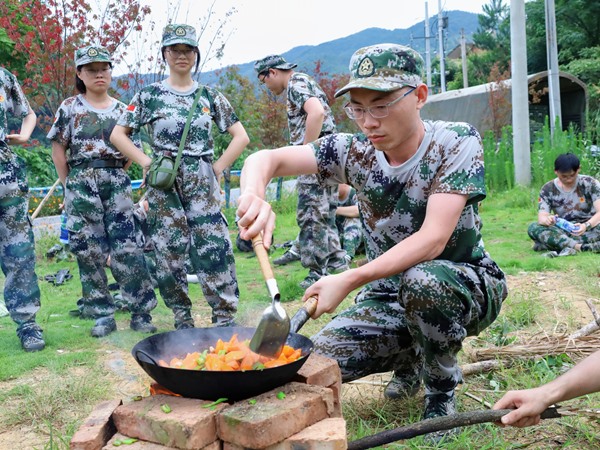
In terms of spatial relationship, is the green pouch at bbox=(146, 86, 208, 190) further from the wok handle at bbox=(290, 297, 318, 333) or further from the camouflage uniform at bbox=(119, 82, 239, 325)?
the wok handle at bbox=(290, 297, 318, 333)

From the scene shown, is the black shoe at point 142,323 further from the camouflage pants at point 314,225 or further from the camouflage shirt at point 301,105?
the camouflage shirt at point 301,105

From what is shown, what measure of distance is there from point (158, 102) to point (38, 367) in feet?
6.77

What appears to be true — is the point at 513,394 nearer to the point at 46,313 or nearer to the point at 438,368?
the point at 438,368

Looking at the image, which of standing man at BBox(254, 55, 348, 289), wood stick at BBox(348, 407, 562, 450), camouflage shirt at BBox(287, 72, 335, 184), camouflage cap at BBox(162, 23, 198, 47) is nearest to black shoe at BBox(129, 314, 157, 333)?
standing man at BBox(254, 55, 348, 289)

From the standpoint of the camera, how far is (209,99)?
205 inches

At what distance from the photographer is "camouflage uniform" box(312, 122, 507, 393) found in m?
2.82

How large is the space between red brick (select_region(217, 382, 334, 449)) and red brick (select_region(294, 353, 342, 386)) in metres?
0.15

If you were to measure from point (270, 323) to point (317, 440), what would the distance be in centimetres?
43

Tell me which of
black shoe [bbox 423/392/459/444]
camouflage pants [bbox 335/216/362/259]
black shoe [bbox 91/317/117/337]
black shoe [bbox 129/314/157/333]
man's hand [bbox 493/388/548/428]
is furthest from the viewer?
camouflage pants [bbox 335/216/362/259]

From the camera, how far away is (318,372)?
265 cm

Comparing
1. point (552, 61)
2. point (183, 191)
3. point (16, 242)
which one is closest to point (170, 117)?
point (183, 191)

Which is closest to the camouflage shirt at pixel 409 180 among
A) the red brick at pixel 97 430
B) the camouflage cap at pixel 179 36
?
the red brick at pixel 97 430

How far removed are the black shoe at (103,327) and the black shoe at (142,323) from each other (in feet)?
0.48

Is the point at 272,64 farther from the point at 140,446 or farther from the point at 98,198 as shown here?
the point at 140,446
